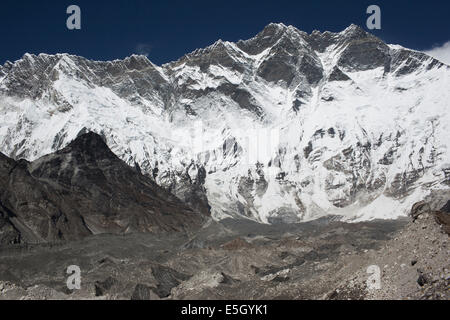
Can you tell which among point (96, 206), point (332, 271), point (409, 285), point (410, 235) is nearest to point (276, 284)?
point (332, 271)

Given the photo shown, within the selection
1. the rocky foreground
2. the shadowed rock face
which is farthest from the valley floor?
the shadowed rock face

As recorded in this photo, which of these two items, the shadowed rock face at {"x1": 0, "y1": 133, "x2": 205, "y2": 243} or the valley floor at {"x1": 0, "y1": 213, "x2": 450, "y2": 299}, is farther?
the shadowed rock face at {"x1": 0, "y1": 133, "x2": 205, "y2": 243}

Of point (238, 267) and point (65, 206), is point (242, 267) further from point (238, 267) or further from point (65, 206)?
point (65, 206)

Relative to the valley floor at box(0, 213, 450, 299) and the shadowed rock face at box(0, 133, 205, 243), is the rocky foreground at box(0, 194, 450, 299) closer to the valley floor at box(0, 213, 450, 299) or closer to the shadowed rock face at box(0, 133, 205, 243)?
the valley floor at box(0, 213, 450, 299)

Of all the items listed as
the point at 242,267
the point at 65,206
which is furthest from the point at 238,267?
the point at 65,206

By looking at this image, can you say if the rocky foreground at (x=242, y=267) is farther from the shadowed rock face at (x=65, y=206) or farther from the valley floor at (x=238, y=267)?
the shadowed rock face at (x=65, y=206)
